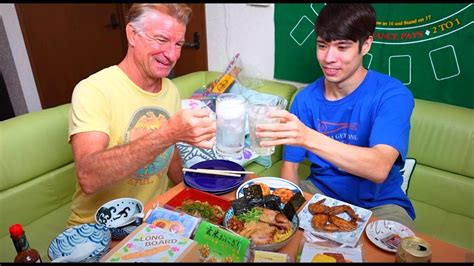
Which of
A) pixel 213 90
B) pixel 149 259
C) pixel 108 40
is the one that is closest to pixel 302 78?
pixel 213 90

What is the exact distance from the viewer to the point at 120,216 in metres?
1.29

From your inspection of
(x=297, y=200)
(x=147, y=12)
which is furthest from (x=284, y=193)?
(x=147, y=12)

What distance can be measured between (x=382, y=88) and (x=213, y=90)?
1495mm

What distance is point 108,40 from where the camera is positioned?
423cm

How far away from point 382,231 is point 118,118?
1189mm

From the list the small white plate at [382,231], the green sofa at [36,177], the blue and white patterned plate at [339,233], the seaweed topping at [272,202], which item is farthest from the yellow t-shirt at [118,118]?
the small white plate at [382,231]

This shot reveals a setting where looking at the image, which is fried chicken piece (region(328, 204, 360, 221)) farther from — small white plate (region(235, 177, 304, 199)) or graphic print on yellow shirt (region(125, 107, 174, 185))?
graphic print on yellow shirt (region(125, 107, 174, 185))

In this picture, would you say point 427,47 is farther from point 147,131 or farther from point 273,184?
point 147,131

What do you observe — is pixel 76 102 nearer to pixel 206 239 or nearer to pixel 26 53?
pixel 206 239

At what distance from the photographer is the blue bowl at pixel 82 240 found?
3.45 feet

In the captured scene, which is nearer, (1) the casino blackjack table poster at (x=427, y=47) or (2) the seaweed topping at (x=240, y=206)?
(2) the seaweed topping at (x=240, y=206)

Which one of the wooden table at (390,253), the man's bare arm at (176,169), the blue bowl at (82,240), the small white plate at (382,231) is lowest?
the man's bare arm at (176,169)

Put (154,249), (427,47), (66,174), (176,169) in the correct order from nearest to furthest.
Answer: (154,249), (176,169), (66,174), (427,47)

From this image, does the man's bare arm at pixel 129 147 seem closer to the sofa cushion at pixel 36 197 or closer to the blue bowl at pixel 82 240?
the blue bowl at pixel 82 240
